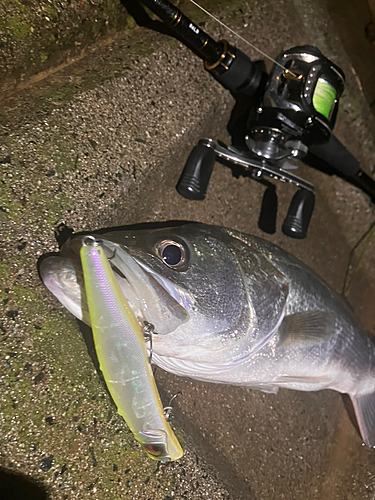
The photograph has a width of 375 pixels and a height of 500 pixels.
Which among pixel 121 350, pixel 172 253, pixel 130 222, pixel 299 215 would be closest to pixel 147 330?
pixel 121 350

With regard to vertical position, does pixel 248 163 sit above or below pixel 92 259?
above

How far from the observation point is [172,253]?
1.30m

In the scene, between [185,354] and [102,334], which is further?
[185,354]

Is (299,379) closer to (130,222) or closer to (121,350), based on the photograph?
(121,350)

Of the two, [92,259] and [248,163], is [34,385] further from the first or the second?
[248,163]

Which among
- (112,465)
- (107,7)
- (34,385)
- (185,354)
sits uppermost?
(107,7)

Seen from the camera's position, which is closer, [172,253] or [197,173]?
Result: [172,253]

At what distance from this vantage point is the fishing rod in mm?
1583

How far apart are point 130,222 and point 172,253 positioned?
1.57 ft

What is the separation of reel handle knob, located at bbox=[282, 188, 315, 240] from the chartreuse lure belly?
1089 millimetres

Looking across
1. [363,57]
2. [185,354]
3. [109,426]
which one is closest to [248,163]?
[185,354]

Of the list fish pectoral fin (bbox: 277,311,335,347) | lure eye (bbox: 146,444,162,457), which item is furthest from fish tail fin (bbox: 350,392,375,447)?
lure eye (bbox: 146,444,162,457)

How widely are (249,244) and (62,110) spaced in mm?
947

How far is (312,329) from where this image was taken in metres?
1.59
